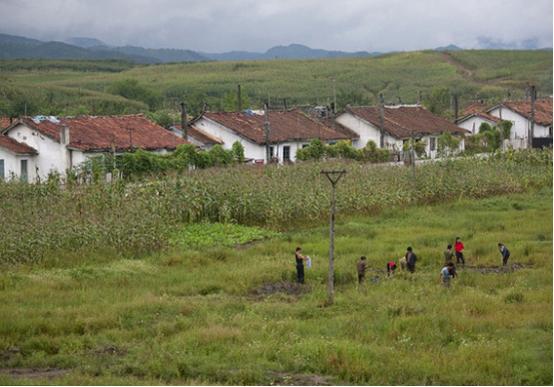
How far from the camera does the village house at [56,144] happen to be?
1352 inches

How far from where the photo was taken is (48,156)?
35156 millimetres

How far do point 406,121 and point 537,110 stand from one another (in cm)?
1324

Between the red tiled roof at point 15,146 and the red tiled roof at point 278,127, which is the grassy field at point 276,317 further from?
the red tiled roof at point 278,127

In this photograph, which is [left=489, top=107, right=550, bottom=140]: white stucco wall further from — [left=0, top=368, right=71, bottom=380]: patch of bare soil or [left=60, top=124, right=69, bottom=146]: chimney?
[left=0, top=368, right=71, bottom=380]: patch of bare soil

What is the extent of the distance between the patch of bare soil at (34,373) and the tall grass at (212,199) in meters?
7.78

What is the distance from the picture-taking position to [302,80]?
118625 mm

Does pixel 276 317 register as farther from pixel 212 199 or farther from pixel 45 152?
pixel 45 152

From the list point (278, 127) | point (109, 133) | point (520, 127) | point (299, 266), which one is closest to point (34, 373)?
point (299, 266)

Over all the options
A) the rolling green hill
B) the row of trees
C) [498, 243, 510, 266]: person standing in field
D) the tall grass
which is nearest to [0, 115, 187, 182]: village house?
the row of trees

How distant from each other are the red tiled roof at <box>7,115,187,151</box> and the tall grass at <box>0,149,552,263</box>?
24.2ft

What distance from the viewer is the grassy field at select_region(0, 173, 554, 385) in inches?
478

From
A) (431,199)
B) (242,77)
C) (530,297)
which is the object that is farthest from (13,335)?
(242,77)

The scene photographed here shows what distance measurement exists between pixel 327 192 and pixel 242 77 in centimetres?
9448

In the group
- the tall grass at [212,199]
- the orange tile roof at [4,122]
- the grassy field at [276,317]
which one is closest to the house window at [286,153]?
the tall grass at [212,199]
